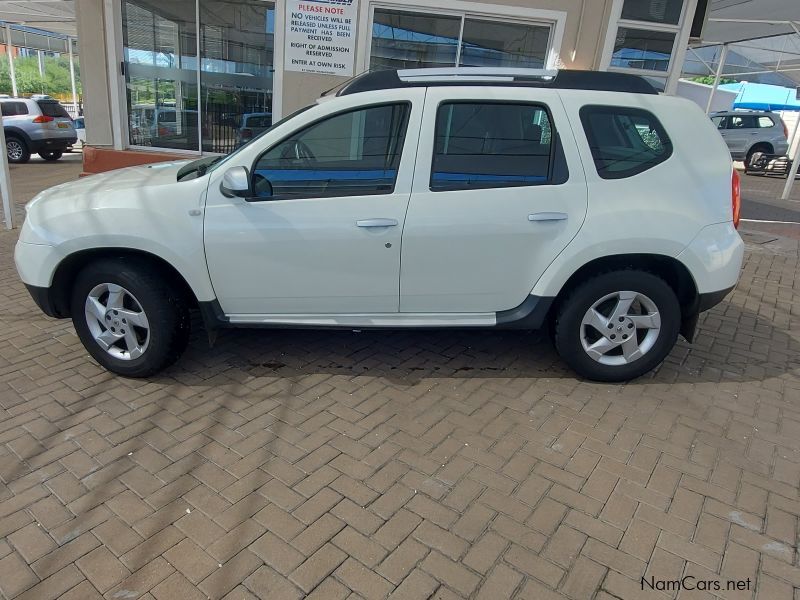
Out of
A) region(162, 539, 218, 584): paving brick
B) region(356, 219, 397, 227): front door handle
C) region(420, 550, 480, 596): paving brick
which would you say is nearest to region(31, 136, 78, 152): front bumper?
region(356, 219, 397, 227): front door handle

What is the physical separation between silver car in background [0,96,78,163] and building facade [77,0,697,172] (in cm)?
858

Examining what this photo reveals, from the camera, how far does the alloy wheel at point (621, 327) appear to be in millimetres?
3469

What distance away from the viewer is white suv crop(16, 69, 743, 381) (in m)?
3.24

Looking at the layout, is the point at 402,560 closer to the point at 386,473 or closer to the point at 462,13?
→ the point at 386,473

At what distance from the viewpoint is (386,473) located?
276 cm

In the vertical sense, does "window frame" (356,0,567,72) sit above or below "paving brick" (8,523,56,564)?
above

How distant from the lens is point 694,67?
89.2ft

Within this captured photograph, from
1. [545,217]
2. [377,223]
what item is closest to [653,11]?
[545,217]

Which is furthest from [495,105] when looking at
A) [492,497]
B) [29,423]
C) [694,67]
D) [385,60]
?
[694,67]

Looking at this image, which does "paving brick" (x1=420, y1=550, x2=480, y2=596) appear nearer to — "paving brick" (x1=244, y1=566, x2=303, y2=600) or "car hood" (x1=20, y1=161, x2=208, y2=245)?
"paving brick" (x1=244, y1=566, x2=303, y2=600)

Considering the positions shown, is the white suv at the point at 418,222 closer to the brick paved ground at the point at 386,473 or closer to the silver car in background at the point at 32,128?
the brick paved ground at the point at 386,473

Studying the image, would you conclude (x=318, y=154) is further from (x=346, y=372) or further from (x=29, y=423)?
(x=29, y=423)

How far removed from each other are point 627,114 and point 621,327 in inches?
52.8

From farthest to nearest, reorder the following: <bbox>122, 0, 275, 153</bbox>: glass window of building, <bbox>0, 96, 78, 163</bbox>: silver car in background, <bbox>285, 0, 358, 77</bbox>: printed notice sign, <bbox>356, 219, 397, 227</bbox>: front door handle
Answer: <bbox>0, 96, 78, 163</bbox>: silver car in background
<bbox>122, 0, 275, 153</bbox>: glass window of building
<bbox>285, 0, 358, 77</bbox>: printed notice sign
<bbox>356, 219, 397, 227</bbox>: front door handle
